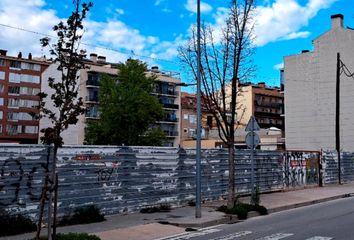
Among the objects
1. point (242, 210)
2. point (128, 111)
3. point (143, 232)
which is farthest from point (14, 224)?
point (128, 111)

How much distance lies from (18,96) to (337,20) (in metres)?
64.0

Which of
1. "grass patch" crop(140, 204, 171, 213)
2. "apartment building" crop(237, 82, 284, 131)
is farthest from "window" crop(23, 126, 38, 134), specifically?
"grass patch" crop(140, 204, 171, 213)

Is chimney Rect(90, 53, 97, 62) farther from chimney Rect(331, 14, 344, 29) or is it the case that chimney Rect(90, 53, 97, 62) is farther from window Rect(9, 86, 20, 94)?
chimney Rect(331, 14, 344, 29)

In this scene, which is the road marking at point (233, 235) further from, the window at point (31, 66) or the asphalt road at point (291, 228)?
the window at point (31, 66)

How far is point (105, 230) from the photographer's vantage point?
11375 mm

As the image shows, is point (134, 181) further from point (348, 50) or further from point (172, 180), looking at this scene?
point (348, 50)

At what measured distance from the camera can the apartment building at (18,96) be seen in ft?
302

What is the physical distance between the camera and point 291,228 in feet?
39.0

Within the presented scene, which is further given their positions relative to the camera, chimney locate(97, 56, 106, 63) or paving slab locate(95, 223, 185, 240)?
chimney locate(97, 56, 106, 63)

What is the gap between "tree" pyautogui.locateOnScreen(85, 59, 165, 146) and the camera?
191 ft

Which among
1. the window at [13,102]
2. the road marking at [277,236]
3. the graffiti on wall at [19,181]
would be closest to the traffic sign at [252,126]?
the road marking at [277,236]

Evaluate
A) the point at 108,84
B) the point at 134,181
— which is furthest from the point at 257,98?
the point at 134,181

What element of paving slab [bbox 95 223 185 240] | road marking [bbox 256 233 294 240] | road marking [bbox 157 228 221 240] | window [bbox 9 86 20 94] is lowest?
road marking [bbox 157 228 221 240]

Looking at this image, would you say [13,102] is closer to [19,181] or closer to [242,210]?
[242,210]
